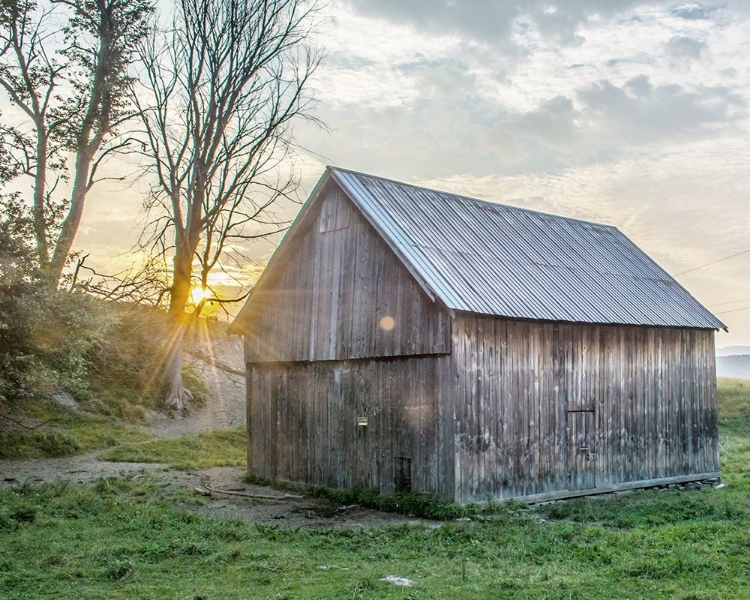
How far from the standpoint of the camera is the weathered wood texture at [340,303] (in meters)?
17.7

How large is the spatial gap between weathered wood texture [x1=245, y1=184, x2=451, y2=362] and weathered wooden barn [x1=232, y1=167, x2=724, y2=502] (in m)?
0.04

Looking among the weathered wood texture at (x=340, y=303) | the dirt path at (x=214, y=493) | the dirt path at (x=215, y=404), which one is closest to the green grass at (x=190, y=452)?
the dirt path at (x=214, y=493)

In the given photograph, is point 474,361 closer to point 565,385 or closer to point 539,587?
point 565,385

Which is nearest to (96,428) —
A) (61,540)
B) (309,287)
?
(309,287)

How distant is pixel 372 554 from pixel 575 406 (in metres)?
8.49

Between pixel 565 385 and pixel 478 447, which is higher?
pixel 565 385

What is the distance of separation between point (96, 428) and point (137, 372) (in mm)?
5852

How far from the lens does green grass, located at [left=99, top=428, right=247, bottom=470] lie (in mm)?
24828

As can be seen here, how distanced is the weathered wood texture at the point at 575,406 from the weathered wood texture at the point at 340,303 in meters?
1.26

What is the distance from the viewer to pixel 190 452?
87.0ft

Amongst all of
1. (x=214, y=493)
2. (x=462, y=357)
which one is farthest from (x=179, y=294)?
(x=462, y=357)

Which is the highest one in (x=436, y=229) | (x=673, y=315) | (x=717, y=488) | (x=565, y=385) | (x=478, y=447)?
(x=436, y=229)

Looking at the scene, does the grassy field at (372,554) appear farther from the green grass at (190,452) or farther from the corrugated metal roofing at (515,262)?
the green grass at (190,452)

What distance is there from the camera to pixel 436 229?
19.8 meters
